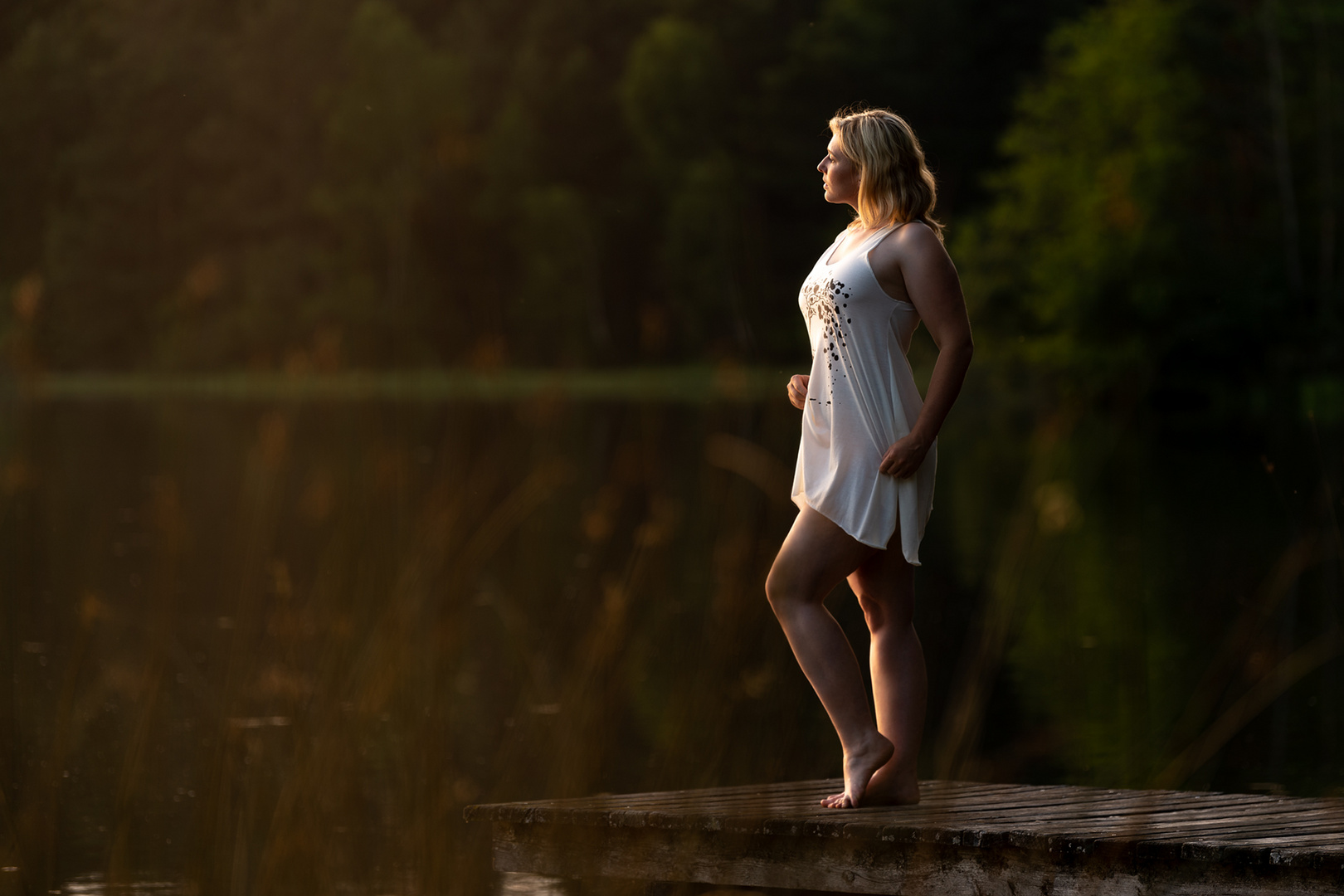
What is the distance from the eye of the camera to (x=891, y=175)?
13.7 feet

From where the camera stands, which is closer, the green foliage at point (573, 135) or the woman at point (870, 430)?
the woman at point (870, 430)

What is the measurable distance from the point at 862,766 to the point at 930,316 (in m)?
0.97

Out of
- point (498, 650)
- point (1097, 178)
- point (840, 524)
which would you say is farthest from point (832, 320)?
point (1097, 178)

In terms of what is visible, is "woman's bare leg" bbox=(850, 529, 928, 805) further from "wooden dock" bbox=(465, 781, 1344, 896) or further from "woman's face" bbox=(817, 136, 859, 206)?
"woman's face" bbox=(817, 136, 859, 206)

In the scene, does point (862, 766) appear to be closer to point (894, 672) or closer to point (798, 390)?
point (894, 672)

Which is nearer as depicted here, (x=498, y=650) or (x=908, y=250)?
(x=908, y=250)

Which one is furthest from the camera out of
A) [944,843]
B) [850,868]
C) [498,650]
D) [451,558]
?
[498,650]

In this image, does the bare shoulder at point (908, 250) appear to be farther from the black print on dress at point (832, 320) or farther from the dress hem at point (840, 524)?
the dress hem at point (840, 524)

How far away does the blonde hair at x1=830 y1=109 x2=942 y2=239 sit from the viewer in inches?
164

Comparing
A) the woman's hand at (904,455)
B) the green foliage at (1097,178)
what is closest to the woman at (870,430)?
the woman's hand at (904,455)

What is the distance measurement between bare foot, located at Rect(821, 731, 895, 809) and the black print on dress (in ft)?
2.43

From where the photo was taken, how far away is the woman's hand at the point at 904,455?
13.4 ft

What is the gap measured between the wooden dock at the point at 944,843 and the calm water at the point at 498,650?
0.16 metres

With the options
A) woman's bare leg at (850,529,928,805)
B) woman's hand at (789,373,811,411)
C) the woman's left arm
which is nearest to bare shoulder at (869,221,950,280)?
the woman's left arm
